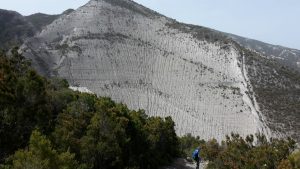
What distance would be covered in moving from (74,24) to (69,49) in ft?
49.0

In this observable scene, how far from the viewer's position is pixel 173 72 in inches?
3142

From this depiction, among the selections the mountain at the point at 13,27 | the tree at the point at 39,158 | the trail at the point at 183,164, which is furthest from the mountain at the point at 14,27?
the tree at the point at 39,158

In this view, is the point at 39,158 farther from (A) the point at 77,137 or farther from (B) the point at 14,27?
(B) the point at 14,27

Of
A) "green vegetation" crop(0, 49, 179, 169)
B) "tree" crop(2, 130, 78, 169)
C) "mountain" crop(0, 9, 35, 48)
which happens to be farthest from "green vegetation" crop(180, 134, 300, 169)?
"mountain" crop(0, 9, 35, 48)

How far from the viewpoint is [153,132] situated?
3841cm

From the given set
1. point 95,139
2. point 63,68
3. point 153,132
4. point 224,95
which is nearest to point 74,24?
point 63,68

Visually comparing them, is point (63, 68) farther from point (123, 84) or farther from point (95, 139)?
point (95, 139)

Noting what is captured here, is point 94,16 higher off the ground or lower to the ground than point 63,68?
higher

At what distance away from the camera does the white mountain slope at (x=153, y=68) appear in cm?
6747

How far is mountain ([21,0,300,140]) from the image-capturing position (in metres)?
66.8

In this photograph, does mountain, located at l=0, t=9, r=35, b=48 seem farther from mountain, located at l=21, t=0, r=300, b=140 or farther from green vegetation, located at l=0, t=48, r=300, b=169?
green vegetation, located at l=0, t=48, r=300, b=169

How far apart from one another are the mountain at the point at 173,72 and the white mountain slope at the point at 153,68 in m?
0.14

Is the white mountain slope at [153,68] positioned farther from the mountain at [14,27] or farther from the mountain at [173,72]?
the mountain at [14,27]

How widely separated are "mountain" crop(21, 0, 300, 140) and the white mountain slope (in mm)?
140
